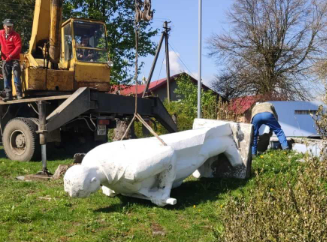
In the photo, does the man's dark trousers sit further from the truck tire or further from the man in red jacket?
the man in red jacket

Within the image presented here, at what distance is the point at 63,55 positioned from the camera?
12.4 metres

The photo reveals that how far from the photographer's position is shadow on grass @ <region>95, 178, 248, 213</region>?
246 inches

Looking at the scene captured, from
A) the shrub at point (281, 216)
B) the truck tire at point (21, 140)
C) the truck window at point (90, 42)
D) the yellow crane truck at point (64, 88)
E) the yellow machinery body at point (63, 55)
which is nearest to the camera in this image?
the shrub at point (281, 216)

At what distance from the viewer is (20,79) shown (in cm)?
1117

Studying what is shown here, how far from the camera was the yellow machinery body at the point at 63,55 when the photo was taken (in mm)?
11449

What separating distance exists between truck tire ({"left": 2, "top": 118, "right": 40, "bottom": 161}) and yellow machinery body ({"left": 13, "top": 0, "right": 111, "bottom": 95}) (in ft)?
3.20

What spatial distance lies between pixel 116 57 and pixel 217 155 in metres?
15.6

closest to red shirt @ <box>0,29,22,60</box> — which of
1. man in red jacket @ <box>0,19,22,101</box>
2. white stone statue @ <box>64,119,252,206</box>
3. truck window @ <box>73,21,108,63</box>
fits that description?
man in red jacket @ <box>0,19,22,101</box>

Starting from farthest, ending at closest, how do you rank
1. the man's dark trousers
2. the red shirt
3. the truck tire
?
the red shirt
the truck tire
the man's dark trousers

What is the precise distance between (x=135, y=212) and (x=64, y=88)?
653 centimetres

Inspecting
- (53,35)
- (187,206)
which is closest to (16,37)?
(53,35)

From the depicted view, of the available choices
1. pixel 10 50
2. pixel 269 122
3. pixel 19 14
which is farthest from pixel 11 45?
pixel 19 14

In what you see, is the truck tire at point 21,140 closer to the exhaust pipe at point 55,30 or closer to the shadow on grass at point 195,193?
the exhaust pipe at point 55,30

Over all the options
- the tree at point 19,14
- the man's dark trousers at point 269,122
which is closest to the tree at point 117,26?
the tree at point 19,14
